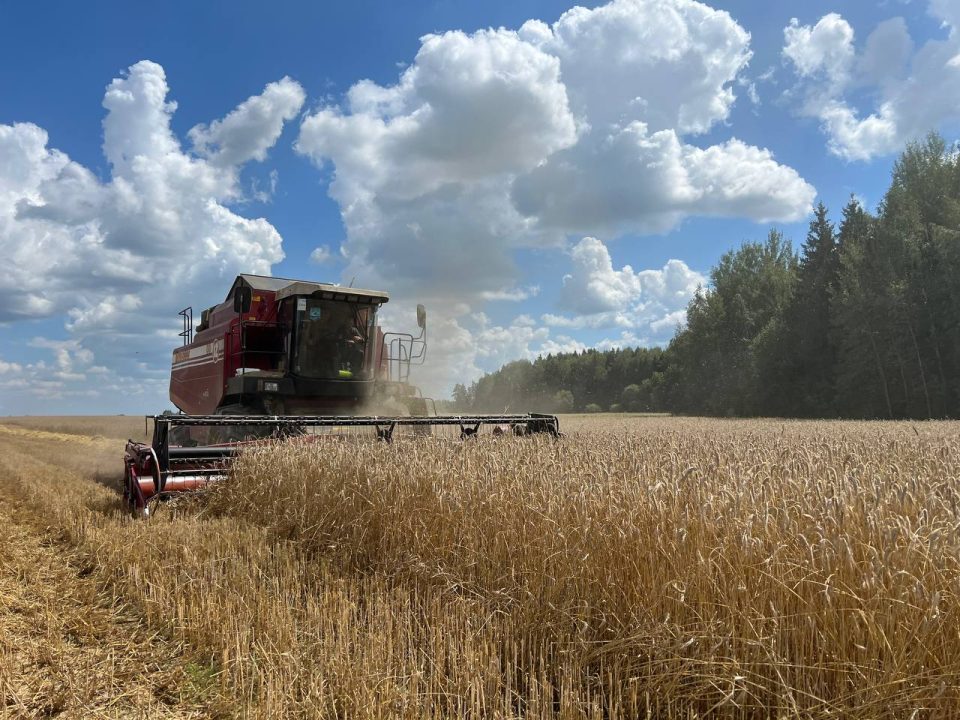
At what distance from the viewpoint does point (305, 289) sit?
32.1ft

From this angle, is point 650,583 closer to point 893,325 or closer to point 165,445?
point 165,445

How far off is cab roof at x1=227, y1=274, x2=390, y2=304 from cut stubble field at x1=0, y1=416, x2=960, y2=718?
525cm

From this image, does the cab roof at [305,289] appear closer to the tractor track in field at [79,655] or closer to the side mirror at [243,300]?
the side mirror at [243,300]

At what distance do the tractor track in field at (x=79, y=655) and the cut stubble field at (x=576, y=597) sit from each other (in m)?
0.04

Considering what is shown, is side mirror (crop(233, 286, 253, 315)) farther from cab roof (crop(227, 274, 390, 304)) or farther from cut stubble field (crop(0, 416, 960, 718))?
cut stubble field (crop(0, 416, 960, 718))

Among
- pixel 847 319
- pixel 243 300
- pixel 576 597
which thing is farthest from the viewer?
pixel 847 319

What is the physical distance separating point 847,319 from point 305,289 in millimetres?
31400

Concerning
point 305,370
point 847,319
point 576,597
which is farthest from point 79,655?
point 847,319

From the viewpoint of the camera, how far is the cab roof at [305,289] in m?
9.83

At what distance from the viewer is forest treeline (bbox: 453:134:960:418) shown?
29641 mm

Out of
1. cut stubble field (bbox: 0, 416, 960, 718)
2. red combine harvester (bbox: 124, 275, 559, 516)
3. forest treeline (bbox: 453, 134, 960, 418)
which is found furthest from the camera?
forest treeline (bbox: 453, 134, 960, 418)

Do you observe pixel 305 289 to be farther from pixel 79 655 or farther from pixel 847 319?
pixel 847 319

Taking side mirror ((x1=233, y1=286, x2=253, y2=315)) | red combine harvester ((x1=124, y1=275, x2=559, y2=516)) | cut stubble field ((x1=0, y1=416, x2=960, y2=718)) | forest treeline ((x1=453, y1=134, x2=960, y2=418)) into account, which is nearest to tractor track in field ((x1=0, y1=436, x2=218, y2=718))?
cut stubble field ((x1=0, y1=416, x2=960, y2=718))

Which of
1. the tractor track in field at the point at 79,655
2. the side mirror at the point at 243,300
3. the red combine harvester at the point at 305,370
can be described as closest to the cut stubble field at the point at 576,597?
the tractor track in field at the point at 79,655
